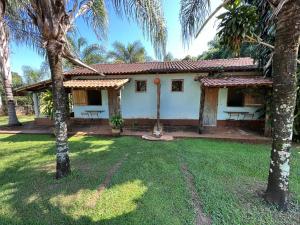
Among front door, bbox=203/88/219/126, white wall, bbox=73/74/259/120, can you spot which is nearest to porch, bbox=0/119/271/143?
front door, bbox=203/88/219/126

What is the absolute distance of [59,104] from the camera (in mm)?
4328

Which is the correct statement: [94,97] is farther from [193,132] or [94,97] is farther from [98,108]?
[193,132]

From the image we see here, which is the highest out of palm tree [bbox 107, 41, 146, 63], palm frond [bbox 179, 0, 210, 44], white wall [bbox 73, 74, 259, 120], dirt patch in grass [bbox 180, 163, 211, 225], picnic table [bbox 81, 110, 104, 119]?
palm tree [bbox 107, 41, 146, 63]

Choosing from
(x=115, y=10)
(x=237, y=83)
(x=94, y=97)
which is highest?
(x=115, y=10)

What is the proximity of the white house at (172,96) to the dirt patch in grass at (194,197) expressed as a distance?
553 cm

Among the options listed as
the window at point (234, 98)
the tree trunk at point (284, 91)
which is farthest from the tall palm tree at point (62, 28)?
the window at point (234, 98)

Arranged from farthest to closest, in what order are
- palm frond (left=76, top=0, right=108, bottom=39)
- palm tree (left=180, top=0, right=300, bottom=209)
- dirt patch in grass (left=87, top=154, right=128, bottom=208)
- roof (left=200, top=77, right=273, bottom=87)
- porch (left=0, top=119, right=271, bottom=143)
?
porch (left=0, top=119, right=271, bottom=143), roof (left=200, top=77, right=273, bottom=87), palm frond (left=76, top=0, right=108, bottom=39), dirt patch in grass (left=87, top=154, right=128, bottom=208), palm tree (left=180, top=0, right=300, bottom=209)

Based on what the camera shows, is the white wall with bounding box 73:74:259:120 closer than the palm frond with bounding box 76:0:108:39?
No

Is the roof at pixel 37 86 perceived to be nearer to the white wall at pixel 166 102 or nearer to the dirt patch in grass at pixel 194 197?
the white wall at pixel 166 102

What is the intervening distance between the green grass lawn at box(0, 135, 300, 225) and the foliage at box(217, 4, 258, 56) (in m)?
3.94

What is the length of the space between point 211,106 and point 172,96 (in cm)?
253

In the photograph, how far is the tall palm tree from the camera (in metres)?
3.94

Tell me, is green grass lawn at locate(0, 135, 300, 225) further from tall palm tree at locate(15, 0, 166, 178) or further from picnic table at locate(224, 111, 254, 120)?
picnic table at locate(224, 111, 254, 120)

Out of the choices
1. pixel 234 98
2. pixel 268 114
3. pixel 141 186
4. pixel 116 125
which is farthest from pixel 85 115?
pixel 268 114
